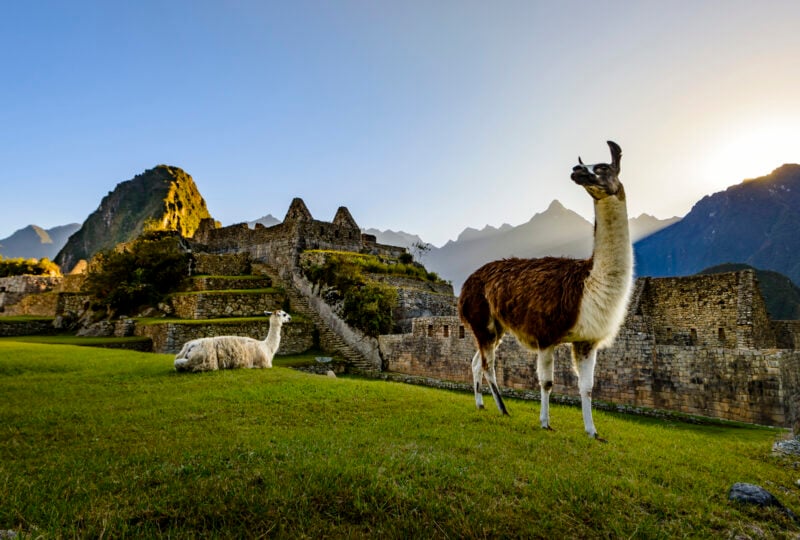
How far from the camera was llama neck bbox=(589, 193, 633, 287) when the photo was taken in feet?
16.3

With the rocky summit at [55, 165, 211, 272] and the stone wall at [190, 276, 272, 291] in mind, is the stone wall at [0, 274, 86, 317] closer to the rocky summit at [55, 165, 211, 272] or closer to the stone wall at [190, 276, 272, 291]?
the stone wall at [190, 276, 272, 291]

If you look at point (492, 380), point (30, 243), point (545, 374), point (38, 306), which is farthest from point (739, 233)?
point (30, 243)

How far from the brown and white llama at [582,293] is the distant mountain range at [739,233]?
148 ft

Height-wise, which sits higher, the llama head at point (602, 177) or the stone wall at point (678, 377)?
the llama head at point (602, 177)

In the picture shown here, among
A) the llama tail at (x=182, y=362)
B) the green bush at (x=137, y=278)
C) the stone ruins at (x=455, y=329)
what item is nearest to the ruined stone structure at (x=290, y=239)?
the stone ruins at (x=455, y=329)

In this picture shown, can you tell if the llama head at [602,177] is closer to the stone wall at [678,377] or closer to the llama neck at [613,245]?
the llama neck at [613,245]

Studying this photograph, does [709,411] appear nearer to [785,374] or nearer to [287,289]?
[785,374]

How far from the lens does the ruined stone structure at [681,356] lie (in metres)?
9.55

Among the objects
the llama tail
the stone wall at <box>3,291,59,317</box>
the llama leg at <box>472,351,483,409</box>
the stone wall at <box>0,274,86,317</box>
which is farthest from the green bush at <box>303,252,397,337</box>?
the stone wall at <box>0,274,86,317</box>

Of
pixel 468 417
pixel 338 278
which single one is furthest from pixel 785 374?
pixel 338 278

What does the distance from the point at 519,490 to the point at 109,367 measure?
1080 cm

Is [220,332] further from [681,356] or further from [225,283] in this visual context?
[681,356]

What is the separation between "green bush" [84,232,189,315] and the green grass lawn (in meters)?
19.1

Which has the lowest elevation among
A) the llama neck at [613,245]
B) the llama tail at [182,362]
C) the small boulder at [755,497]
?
the llama tail at [182,362]
